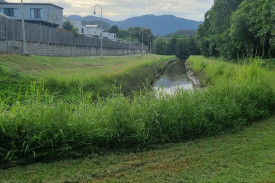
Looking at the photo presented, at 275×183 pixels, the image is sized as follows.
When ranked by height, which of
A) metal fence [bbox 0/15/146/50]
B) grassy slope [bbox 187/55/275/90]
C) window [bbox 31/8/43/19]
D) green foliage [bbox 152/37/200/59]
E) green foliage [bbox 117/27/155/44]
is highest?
green foliage [bbox 117/27/155/44]

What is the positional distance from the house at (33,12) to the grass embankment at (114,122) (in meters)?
45.2

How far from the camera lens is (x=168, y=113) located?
5906mm

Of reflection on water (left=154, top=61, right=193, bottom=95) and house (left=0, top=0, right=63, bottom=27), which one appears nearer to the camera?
reflection on water (left=154, top=61, right=193, bottom=95)

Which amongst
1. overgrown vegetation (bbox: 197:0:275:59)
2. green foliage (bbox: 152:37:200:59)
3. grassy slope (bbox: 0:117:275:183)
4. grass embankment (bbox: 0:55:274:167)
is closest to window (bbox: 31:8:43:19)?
overgrown vegetation (bbox: 197:0:275:59)

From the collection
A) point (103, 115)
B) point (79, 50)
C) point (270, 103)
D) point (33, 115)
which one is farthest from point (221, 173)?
point (79, 50)

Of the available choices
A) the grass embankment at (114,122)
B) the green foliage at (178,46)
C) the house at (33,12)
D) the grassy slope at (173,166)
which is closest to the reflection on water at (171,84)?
the grass embankment at (114,122)

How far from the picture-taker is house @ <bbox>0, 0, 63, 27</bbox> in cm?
4531

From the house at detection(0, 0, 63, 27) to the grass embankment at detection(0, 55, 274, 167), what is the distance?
45216 mm

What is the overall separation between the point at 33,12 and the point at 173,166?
4991 centimetres

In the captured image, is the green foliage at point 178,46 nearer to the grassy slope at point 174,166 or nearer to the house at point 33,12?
the house at point 33,12

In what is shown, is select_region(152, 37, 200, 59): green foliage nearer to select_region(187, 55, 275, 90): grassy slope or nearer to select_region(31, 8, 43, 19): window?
select_region(31, 8, 43, 19): window

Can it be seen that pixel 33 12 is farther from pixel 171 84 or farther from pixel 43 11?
pixel 171 84

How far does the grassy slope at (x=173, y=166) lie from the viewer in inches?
144

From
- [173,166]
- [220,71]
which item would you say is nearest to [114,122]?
[173,166]
